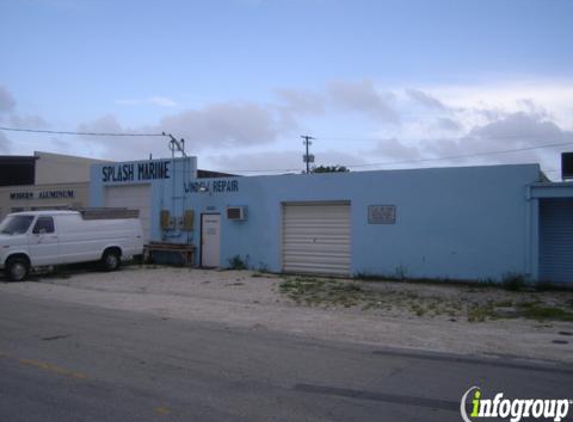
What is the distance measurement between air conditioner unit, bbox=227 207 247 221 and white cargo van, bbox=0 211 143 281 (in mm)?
3497

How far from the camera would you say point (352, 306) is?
1425 centimetres

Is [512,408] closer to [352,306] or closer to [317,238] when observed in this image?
[352,306]

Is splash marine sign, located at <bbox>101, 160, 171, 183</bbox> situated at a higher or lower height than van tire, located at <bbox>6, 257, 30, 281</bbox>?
higher

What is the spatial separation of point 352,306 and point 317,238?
24.0 ft

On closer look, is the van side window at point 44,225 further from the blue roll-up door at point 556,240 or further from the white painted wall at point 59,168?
the white painted wall at point 59,168

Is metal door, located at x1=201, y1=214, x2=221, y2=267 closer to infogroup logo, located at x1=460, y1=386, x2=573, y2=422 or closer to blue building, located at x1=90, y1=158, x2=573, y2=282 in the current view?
blue building, located at x1=90, y1=158, x2=573, y2=282

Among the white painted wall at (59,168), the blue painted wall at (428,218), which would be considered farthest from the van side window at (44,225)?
the white painted wall at (59,168)

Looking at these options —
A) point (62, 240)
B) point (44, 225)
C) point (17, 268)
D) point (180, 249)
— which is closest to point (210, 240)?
point (180, 249)

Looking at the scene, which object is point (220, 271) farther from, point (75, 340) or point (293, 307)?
point (75, 340)

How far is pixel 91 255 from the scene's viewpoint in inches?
844

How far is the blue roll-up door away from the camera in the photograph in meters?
17.7

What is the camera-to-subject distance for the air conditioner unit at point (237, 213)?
882 inches

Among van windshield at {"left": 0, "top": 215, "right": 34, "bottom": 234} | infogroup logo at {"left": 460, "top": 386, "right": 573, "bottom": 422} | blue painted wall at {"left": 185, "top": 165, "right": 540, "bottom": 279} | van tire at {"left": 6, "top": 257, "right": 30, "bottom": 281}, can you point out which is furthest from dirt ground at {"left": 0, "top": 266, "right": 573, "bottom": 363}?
infogroup logo at {"left": 460, "top": 386, "right": 573, "bottom": 422}

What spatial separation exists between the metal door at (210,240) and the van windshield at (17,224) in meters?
6.54
